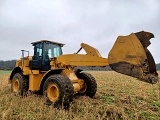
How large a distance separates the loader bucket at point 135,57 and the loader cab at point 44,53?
12.4 ft

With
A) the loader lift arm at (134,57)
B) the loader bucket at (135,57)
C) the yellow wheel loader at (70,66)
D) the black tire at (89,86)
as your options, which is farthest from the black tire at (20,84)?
the loader bucket at (135,57)

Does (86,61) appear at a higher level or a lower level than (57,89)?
higher

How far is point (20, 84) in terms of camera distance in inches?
394

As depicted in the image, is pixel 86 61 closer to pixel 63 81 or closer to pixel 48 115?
pixel 63 81

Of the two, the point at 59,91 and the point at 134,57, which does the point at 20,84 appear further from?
the point at 134,57

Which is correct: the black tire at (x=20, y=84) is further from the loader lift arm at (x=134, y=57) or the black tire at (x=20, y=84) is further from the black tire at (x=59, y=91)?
the loader lift arm at (x=134, y=57)

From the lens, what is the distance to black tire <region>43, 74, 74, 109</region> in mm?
7355

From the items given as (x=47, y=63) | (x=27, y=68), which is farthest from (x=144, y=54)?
(x=27, y=68)

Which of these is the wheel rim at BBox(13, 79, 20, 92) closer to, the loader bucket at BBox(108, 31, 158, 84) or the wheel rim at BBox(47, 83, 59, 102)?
the wheel rim at BBox(47, 83, 59, 102)

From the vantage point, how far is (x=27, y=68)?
10.3m

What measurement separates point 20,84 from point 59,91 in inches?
125

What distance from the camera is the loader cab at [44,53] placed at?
9576 mm

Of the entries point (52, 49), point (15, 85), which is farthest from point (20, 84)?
point (52, 49)

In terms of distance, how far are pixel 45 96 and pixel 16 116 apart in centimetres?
223
